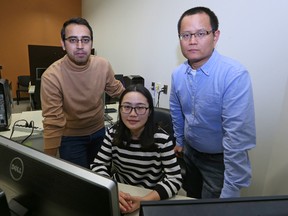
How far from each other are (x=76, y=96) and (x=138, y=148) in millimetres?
621

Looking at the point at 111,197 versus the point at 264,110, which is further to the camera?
the point at 264,110

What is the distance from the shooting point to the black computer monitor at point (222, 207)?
44cm

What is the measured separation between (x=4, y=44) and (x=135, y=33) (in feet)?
11.9

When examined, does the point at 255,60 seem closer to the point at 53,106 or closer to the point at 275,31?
the point at 275,31

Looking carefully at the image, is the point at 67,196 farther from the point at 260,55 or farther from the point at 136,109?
the point at 260,55

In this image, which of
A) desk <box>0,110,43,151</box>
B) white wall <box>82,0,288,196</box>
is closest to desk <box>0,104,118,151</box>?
desk <box>0,110,43,151</box>

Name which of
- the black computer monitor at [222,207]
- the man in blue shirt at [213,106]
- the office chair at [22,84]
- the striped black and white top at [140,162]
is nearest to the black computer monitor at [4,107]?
the striped black and white top at [140,162]

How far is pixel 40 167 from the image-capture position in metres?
0.61

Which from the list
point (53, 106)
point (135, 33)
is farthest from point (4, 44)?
point (53, 106)

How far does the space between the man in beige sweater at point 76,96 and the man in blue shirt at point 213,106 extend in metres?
0.59

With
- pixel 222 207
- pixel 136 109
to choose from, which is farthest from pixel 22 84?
pixel 222 207

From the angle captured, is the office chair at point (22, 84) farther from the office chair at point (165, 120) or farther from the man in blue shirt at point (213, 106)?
the man in blue shirt at point (213, 106)

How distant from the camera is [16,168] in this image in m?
0.68

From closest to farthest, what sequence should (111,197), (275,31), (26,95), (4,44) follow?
(111,197), (275,31), (4,44), (26,95)
